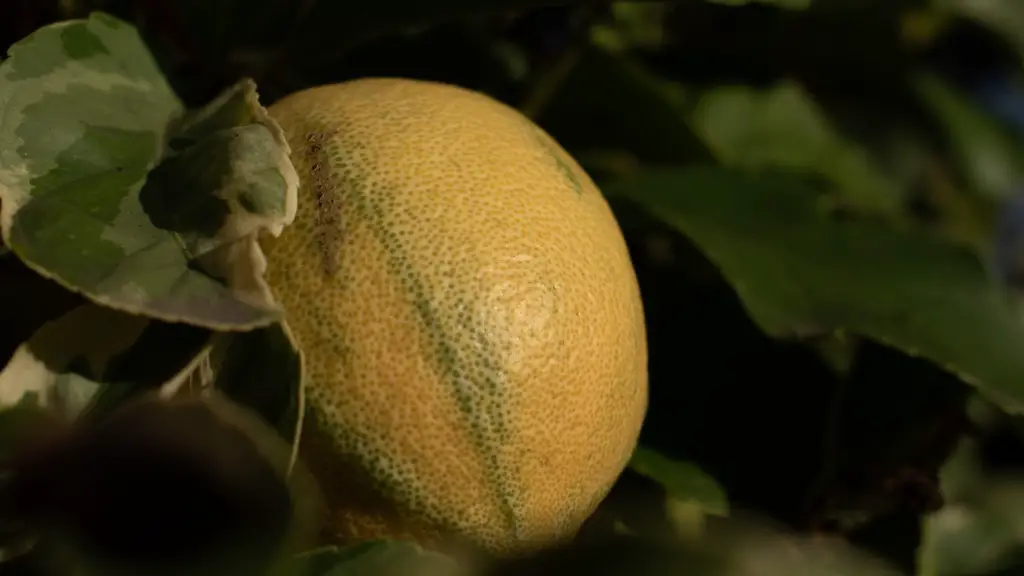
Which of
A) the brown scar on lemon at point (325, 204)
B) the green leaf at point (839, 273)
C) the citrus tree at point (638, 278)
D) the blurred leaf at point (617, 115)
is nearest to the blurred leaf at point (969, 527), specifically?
the citrus tree at point (638, 278)

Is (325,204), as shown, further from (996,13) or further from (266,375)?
(996,13)

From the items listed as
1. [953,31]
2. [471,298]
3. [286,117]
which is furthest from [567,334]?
[953,31]

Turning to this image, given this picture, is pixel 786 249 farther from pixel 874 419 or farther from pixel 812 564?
pixel 812 564

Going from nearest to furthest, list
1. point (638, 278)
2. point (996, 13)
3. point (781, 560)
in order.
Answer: point (781, 560), point (638, 278), point (996, 13)

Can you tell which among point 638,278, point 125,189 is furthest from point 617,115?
point 125,189

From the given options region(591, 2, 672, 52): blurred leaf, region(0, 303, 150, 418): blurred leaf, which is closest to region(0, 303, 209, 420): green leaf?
region(0, 303, 150, 418): blurred leaf
